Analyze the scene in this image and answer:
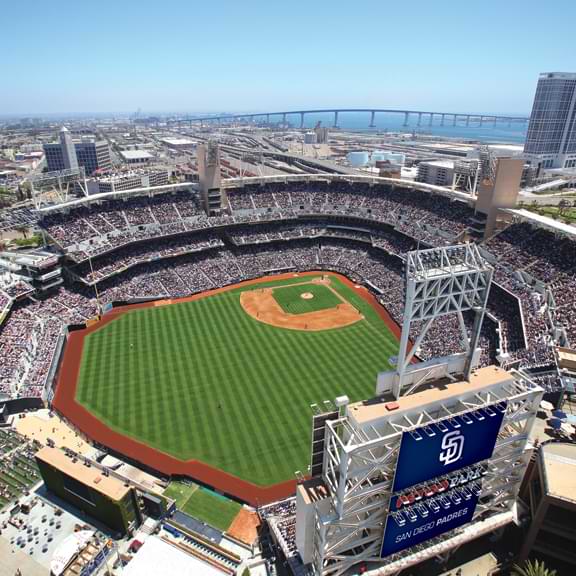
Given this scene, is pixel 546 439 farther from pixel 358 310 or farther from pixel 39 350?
pixel 39 350

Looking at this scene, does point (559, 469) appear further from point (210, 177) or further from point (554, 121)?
point (554, 121)

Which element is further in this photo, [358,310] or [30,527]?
[358,310]

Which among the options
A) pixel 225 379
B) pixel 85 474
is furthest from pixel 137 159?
pixel 85 474

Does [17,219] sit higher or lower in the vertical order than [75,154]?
higher

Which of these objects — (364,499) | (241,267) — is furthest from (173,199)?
(364,499)

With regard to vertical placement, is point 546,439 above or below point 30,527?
above

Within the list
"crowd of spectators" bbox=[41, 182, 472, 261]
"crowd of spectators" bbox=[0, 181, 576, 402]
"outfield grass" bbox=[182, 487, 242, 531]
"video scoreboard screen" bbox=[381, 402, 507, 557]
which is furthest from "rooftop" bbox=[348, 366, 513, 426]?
"crowd of spectators" bbox=[41, 182, 472, 261]

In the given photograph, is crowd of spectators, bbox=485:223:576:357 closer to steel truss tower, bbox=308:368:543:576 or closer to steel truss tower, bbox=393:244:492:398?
steel truss tower, bbox=308:368:543:576

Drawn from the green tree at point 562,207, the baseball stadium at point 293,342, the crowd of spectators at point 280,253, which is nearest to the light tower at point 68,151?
the baseball stadium at point 293,342
